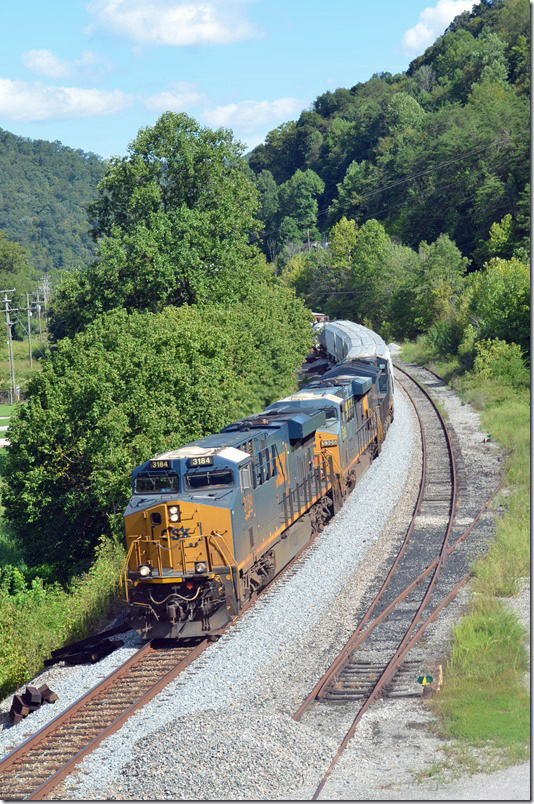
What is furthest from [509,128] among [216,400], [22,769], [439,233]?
[22,769]

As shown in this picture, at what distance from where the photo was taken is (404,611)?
1767 centimetres

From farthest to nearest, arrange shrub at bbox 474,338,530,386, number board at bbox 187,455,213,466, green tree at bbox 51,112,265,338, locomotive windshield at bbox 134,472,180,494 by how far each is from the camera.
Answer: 1. green tree at bbox 51,112,265,338
2. shrub at bbox 474,338,530,386
3. locomotive windshield at bbox 134,472,180,494
4. number board at bbox 187,455,213,466

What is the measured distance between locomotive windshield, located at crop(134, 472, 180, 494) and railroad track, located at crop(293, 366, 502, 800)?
4.47m

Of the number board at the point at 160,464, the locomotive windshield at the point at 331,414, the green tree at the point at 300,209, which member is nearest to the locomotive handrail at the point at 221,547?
the number board at the point at 160,464

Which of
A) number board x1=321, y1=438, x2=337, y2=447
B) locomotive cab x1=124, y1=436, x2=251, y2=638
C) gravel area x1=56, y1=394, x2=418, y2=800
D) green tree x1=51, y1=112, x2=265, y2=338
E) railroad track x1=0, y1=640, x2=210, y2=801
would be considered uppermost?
green tree x1=51, y1=112, x2=265, y2=338

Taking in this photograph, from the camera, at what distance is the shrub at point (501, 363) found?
45.9 m

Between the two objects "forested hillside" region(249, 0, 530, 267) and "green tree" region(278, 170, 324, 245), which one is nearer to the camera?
"forested hillside" region(249, 0, 530, 267)

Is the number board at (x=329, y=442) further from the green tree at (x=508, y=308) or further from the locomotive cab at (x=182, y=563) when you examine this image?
the green tree at (x=508, y=308)

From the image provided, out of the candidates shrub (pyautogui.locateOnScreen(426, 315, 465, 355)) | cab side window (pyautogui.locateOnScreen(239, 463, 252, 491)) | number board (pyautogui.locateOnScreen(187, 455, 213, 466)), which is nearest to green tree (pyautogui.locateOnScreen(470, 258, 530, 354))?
shrub (pyautogui.locateOnScreen(426, 315, 465, 355))

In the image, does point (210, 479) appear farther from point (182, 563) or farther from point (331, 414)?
point (331, 414)

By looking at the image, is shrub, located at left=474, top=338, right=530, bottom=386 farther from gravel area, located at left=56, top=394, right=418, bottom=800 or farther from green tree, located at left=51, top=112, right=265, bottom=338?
gravel area, located at left=56, top=394, right=418, bottom=800

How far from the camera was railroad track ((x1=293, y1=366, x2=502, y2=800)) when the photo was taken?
1397cm

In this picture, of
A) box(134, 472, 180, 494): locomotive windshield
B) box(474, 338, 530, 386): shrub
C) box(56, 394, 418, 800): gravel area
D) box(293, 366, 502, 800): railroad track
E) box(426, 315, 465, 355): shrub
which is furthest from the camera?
box(426, 315, 465, 355): shrub

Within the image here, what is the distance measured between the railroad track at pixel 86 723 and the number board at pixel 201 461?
11.1ft
